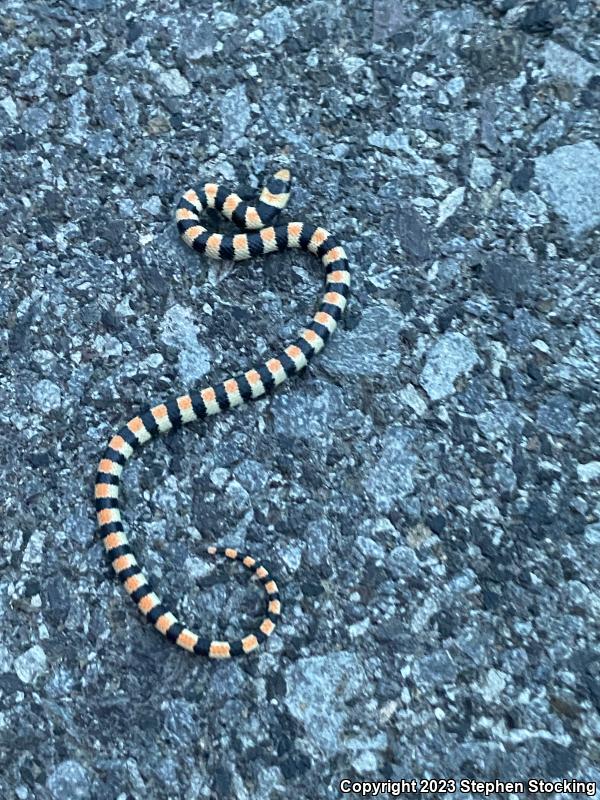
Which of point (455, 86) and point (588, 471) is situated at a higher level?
point (455, 86)

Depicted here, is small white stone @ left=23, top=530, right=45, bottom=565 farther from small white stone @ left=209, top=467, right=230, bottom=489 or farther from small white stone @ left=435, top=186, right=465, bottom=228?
small white stone @ left=435, top=186, right=465, bottom=228

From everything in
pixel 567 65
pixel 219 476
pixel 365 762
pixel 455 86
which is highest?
pixel 567 65

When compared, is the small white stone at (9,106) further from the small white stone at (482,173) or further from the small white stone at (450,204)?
the small white stone at (482,173)

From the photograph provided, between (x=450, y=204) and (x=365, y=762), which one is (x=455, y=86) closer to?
(x=450, y=204)

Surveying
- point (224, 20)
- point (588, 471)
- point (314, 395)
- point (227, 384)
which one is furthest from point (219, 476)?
point (224, 20)

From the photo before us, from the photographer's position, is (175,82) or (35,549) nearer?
(35,549)

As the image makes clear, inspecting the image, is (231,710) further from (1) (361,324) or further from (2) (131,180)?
(2) (131,180)
